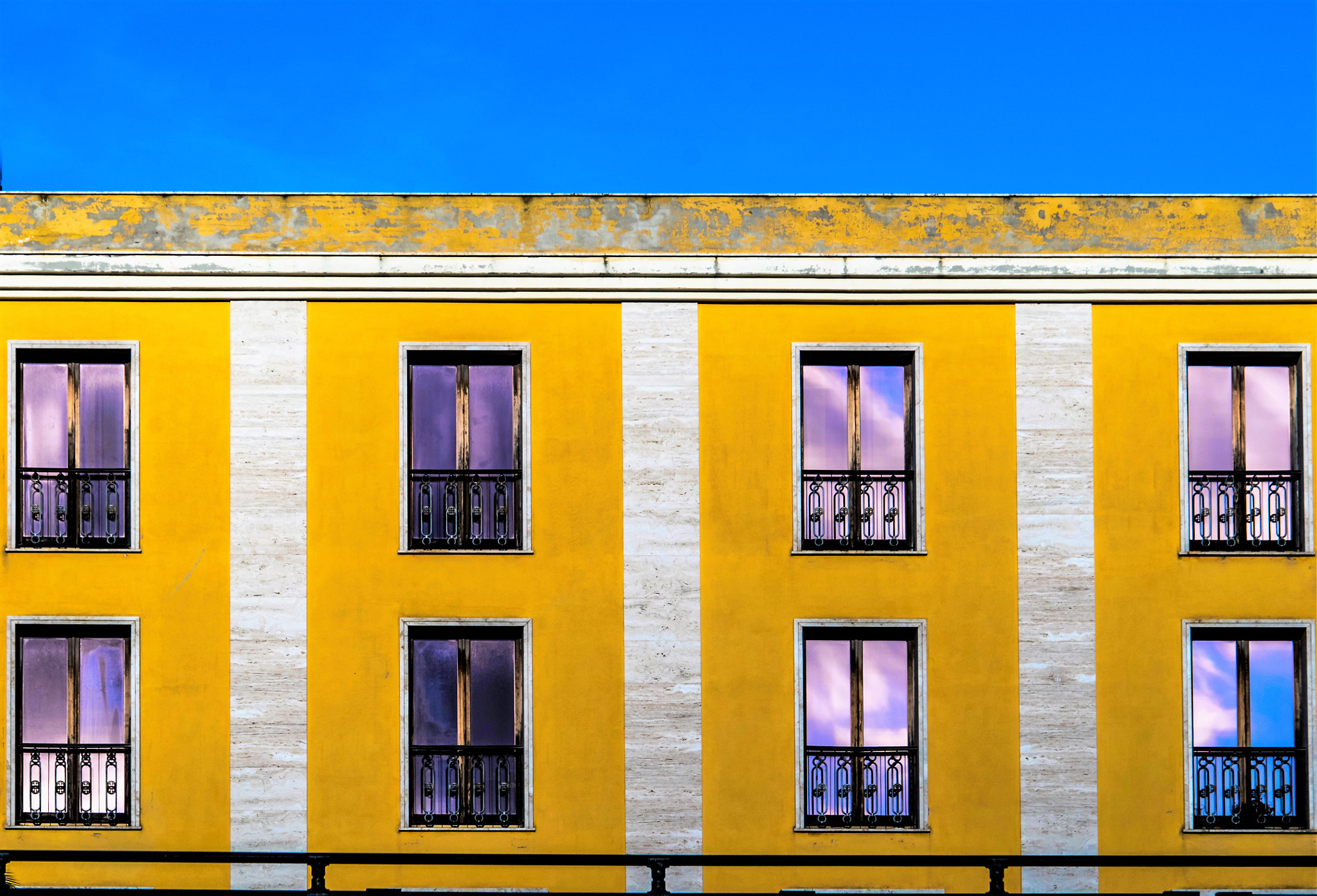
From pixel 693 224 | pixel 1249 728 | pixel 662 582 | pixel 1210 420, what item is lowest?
pixel 1249 728

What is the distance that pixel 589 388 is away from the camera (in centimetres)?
1117

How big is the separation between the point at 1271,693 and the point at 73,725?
1304 cm

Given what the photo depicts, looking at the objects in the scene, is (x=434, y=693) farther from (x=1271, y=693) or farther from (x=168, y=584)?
(x=1271, y=693)

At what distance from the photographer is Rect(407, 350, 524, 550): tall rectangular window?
11.2m

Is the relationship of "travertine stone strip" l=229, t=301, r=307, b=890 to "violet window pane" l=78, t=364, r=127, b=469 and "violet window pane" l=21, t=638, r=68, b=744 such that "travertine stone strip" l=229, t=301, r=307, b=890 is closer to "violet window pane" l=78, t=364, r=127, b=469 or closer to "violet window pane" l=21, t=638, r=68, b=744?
"violet window pane" l=78, t=364, r=127, b=469

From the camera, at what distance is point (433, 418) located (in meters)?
11.3

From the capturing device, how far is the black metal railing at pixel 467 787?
1089 cm

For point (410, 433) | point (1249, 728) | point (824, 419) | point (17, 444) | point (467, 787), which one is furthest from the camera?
point (824, 419)

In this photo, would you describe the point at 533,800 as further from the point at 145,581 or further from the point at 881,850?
the point at 145,581

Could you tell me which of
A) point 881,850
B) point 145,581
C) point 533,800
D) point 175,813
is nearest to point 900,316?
point 881,850

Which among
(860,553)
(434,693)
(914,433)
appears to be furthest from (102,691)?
(914,433)

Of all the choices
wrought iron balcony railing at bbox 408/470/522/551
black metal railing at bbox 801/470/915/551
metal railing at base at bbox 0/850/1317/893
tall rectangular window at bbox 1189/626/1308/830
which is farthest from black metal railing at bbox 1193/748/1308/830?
wrought iron balcony railing at bbox 408/470/522/551

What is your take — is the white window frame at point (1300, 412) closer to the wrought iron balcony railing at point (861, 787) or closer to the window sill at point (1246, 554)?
the window sill at point (1246, 554)

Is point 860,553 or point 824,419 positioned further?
point 824,419
